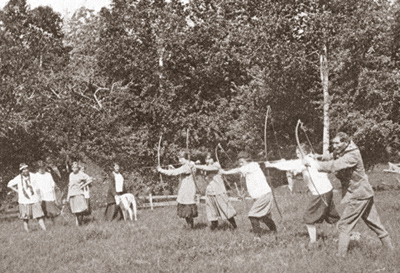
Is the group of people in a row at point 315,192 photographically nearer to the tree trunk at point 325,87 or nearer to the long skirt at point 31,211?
the long skirt at point 31,211

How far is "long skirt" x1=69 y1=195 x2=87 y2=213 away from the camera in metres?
15.6

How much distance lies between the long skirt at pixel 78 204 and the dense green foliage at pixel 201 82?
9.42m

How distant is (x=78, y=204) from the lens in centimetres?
1560

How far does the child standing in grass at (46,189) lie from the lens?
15680mm

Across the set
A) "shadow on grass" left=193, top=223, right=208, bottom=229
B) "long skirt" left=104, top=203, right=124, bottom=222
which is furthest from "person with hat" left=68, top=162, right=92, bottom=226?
"shadow on grass" left=193, top=223, right=208, bottom=229

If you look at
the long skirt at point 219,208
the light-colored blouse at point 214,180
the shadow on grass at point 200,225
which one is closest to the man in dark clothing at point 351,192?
the long skirt at point 219,208

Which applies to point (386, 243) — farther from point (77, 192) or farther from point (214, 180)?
point (77, 192)

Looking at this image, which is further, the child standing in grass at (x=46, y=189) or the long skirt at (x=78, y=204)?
the child standing in grass at (x=46, y=189)

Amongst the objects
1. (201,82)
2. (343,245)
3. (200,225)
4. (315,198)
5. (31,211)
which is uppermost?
(201,82)

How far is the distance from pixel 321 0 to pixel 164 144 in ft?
42.0

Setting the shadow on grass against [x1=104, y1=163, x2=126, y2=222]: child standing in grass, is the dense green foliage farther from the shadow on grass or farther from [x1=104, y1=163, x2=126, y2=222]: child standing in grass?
the shadow on grass

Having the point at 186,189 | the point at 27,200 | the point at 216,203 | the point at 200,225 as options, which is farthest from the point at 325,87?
the point at 27,200

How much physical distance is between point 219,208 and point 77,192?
544 centimetres

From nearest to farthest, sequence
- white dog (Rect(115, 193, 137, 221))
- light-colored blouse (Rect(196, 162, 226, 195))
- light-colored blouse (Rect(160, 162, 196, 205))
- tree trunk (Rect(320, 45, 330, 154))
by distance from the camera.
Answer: light-colored blouse (Rect(196, 162, 226, 195)) < light-colored blouse (Rect(160, 162, 196, 205)) < white dog (Rect(115, 193, 137, 221)) < tree trunk (Rect(320, 45, 330, 154))
